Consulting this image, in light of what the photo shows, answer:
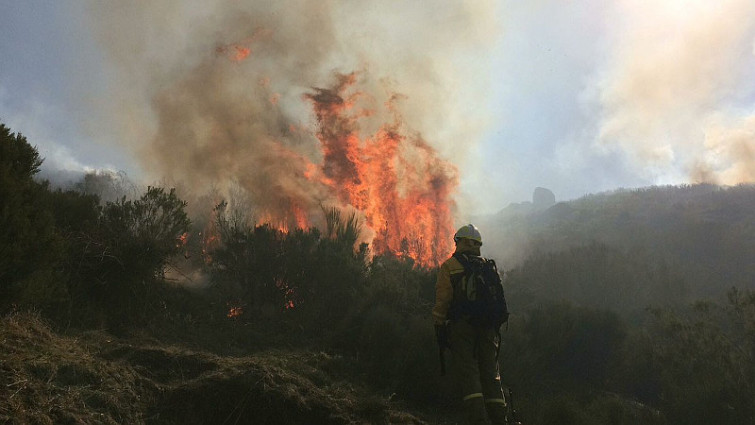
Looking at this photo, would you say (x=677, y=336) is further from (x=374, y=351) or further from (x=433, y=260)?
(x=433, y=260)

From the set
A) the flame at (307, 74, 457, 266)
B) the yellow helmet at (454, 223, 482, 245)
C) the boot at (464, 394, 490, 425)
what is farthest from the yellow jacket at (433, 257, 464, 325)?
the flame at (307, 74, 457, 266)

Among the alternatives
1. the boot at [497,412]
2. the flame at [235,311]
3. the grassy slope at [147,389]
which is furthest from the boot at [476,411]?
the flame at [235,311]

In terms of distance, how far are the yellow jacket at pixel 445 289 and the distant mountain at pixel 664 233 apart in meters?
17.4

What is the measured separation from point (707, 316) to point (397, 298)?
366 inches

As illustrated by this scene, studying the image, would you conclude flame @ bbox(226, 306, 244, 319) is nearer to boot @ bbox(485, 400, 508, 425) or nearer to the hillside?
the hillside

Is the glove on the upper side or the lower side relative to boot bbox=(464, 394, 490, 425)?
upper

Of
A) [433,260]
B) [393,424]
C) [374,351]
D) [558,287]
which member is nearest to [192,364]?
[393,424]

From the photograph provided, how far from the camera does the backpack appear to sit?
5242mm

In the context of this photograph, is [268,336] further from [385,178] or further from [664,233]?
[664,233]

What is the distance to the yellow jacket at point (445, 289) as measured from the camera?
534 centimetres

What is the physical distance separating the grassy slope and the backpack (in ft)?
6.30

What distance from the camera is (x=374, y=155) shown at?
1973 centimetres

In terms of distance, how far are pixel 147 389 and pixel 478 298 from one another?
422cm

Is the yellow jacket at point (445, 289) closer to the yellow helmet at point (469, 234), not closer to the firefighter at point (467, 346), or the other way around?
the firefighter at point (467, 346)
